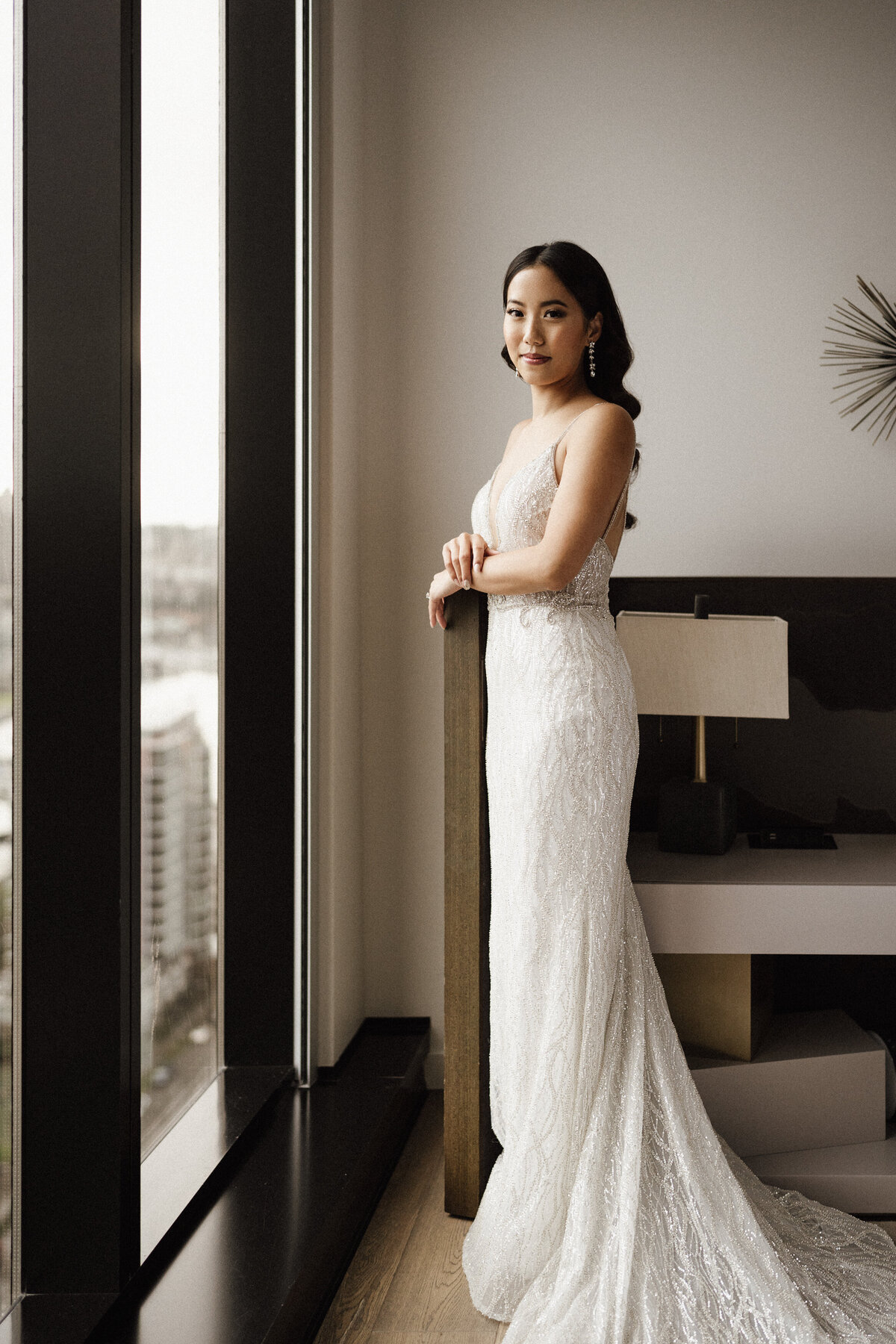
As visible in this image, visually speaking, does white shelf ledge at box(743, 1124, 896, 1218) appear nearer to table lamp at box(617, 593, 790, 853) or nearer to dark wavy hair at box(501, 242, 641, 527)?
table lamp at box(617, 593, 790, 853)

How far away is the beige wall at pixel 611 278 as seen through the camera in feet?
8.54

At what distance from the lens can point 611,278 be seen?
8.64 feet

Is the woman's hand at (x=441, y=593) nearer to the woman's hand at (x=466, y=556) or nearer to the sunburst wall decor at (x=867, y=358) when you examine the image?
the woman's hand at (x=466, y=556)

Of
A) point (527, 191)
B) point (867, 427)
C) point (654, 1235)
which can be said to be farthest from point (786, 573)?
point (654, 1235)

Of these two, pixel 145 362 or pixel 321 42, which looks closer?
pixel 145 362

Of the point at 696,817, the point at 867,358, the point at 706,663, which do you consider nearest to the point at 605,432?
the point at 706,663

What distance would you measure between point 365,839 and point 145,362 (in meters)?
1.42

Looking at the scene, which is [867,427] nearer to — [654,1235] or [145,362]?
[145,362]

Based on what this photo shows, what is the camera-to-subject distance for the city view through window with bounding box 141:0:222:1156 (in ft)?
5.85

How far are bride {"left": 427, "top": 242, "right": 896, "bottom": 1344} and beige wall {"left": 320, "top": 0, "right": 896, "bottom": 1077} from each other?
75cm

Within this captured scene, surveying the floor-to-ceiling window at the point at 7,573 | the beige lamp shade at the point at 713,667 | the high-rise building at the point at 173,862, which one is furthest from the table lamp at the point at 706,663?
the floor-to-ceiling window at the point at 7,573

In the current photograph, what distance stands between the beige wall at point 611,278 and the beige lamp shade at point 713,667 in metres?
0.52

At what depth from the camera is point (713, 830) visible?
223 centimetres

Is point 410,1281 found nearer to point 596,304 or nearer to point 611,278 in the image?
point 596,304
